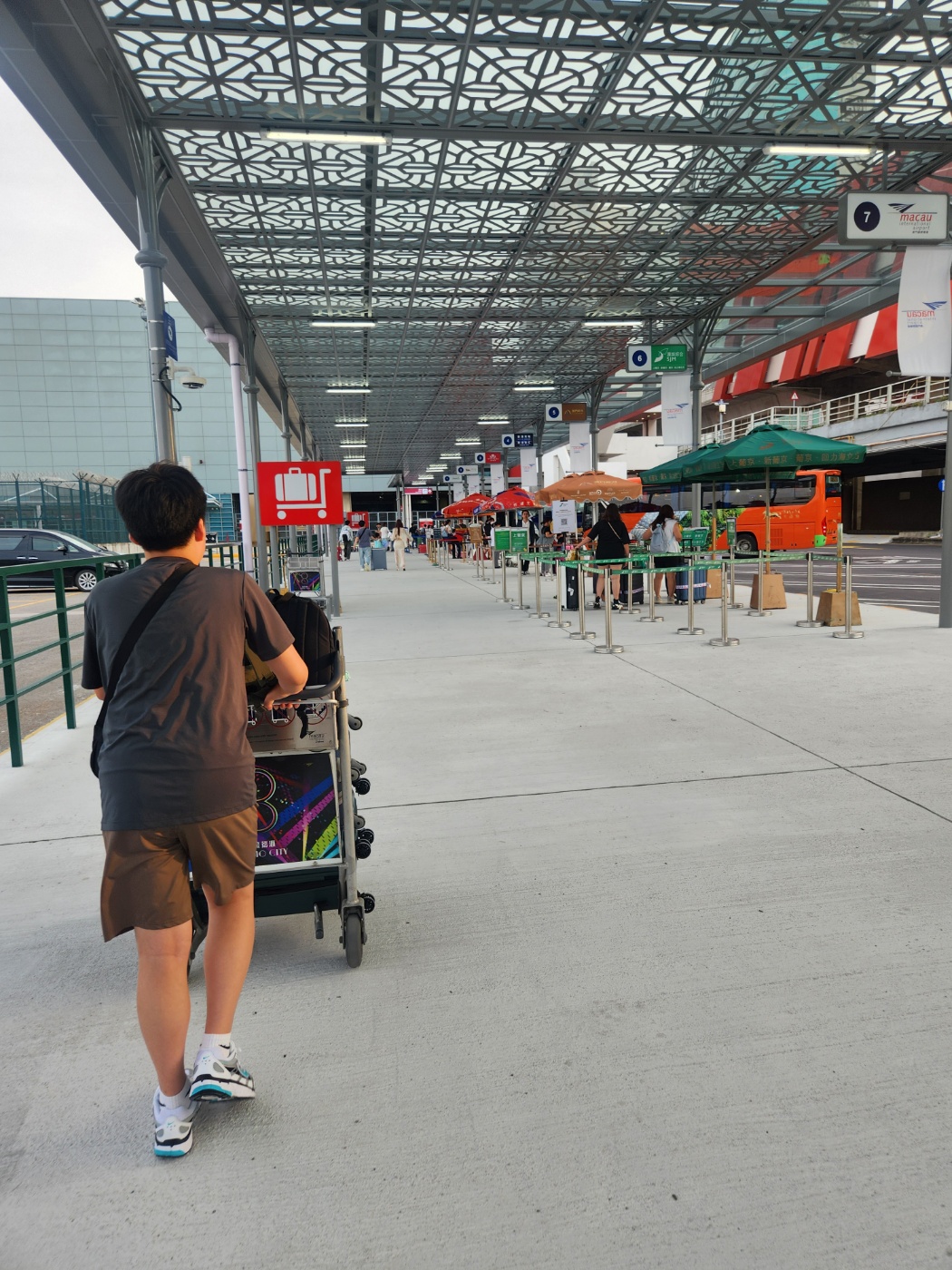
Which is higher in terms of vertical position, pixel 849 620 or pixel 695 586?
pixel 695 586

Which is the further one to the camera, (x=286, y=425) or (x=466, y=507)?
(x=466, y=507)

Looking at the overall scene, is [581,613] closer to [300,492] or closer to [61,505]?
[300,492]

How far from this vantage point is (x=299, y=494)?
1038 centimetres

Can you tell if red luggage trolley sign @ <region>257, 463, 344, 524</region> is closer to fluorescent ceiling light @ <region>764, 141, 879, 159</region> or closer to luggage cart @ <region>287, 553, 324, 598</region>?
luggage cart @ <region>287, 553, 324, 598</region>

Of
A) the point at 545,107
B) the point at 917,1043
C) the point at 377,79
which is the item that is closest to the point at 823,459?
the point at 545,107

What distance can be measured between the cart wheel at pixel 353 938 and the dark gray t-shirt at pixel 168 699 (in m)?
1.10

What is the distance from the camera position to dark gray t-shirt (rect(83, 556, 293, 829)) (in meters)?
2.12

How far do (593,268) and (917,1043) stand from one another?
54.6ft

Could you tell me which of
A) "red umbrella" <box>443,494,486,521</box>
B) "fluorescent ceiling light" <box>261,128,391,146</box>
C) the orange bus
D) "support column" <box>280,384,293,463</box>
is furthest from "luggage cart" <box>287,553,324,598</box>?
the orange bus

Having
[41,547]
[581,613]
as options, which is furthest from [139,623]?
[41,547]

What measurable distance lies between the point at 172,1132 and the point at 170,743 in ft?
3.40

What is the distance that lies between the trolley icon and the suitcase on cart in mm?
7797

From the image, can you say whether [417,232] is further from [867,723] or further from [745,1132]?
[745,1132]

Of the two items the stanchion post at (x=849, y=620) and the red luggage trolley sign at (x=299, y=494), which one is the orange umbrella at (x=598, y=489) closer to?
the stanchion post at (x=849, y=620)
